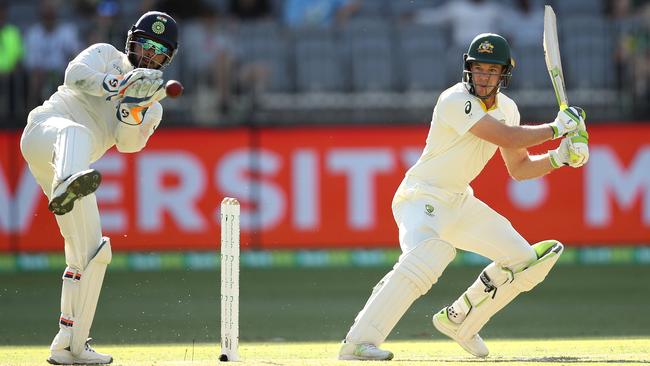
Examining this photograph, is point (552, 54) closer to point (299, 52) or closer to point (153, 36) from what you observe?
A: point (153, 36)

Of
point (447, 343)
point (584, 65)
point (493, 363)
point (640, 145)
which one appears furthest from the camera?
point (584, 65)

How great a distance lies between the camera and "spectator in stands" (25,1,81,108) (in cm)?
1313

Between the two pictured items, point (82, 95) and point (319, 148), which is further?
point (319, 148)

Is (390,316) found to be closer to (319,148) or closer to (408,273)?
(408,273)

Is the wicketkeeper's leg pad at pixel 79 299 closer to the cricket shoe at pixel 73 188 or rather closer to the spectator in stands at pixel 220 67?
the cricket shoe at pixel 73 188

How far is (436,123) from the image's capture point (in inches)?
280

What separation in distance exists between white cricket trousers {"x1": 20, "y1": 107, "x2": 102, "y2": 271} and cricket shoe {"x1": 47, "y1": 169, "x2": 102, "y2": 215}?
0.85 ft

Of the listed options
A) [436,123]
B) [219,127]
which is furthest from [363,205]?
[436,123]

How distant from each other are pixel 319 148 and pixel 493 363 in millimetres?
6213

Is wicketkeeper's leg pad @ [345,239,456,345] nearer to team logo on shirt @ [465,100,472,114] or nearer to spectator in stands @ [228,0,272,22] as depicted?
team logo on shirt @ [465,100,472,114]

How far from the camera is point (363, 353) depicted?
21.9ft

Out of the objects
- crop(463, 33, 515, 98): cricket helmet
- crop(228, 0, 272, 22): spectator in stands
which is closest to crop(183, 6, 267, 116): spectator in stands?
crop(228, 0, 272, 22): spectator in stands

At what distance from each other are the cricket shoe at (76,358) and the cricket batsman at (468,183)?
4.47 ft

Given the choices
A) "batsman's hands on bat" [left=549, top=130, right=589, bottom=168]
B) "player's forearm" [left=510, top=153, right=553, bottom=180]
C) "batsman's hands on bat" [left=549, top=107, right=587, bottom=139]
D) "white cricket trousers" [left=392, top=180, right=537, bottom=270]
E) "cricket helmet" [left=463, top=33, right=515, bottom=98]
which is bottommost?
"white cricket trousers" [left=392, top=180, right=537, bottom=270]
